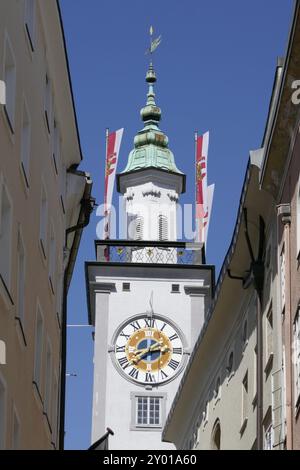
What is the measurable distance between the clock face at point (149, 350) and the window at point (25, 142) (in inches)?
1466

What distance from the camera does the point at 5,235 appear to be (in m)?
23.0

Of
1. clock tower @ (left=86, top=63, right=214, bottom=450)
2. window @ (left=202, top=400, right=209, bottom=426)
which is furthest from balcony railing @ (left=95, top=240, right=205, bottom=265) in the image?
window @ (left=202, top=400, right=209, bottom=426)

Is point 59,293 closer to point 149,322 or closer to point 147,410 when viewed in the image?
point 147,410

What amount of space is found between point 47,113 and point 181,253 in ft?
119

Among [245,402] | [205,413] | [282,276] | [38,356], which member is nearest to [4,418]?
[38,356]

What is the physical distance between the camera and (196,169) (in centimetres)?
6384

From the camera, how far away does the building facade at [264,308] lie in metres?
25.2

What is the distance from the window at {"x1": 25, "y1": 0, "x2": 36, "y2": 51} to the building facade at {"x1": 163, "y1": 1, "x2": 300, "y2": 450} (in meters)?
3.84

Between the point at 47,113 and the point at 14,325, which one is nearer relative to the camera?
the point at 14,325

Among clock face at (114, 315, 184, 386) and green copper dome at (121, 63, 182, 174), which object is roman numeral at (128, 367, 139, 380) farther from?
green copper dome at (121, 63, 182, 174)

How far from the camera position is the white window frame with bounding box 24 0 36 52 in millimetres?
25578

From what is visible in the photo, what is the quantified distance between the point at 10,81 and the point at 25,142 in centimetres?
202
